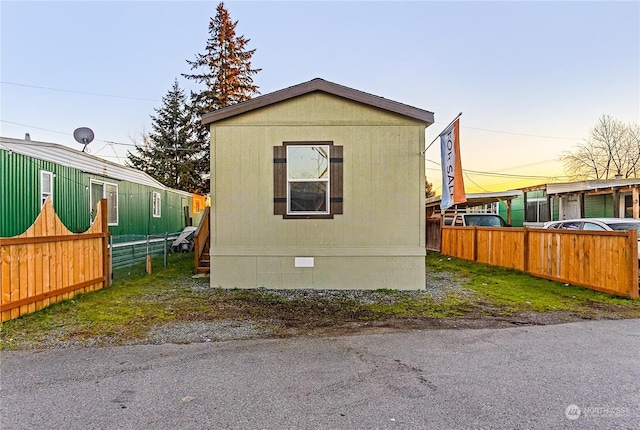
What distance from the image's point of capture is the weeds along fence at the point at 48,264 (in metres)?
5.46

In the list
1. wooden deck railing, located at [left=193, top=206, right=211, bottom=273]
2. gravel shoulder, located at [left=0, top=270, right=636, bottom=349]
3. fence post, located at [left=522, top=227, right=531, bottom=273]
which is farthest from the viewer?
fence post, located at [left=522, top=227, right=531, bottom=273]

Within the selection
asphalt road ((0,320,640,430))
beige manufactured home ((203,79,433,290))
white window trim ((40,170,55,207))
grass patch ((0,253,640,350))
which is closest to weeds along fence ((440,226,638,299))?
grass patch ((0,253,640,350))

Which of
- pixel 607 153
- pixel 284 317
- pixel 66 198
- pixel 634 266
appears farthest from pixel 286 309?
pixel 607 153

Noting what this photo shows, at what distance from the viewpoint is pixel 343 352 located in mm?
4309

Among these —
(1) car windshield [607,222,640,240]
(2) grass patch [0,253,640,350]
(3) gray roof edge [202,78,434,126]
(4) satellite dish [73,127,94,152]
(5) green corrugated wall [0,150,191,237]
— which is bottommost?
(2) grass patch [0,253,640,350]

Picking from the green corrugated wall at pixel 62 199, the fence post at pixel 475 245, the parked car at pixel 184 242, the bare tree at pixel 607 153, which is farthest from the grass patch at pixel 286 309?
the bare tree at pixel 607 153

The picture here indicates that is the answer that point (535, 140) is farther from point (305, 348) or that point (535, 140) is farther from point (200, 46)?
point (305, 348)

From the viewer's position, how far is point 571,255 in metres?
8.62

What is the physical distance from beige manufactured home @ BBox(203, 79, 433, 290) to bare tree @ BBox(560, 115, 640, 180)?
32.7 m

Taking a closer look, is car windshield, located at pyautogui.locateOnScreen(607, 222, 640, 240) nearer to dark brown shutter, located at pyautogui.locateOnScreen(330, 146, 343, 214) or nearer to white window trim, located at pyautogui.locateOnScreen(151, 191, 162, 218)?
dark brown shutter, located at pyautogui.locateOnScreen(330, 146, 343, 214)

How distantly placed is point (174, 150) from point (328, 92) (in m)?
24.0

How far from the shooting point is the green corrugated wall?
7.77 m

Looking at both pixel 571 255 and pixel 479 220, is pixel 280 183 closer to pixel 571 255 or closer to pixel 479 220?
pixel 571 255

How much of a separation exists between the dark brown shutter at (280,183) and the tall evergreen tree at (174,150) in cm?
2133
